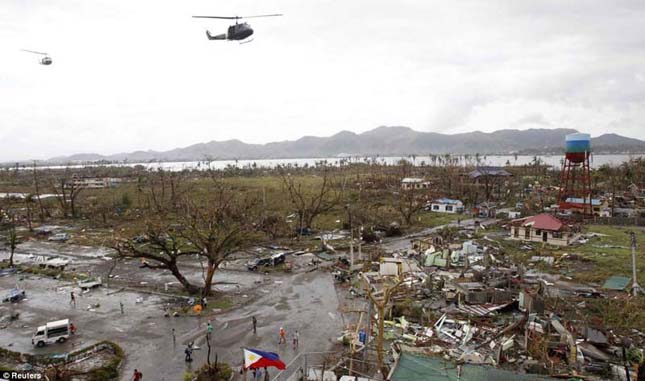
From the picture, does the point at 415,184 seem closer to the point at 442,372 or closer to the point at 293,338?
the point at 293,338

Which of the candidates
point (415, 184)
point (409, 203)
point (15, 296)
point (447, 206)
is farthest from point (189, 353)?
point (415, 184)

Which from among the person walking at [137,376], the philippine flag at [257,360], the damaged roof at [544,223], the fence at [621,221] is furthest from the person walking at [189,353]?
the fence at [621,221]

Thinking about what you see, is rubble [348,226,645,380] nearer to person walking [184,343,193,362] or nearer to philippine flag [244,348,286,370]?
philippine flag [244,348,286,370]

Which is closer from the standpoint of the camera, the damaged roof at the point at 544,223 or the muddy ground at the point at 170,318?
the muddy ground at the point at 170,318

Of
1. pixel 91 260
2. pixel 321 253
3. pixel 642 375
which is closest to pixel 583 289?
pixel 642 375

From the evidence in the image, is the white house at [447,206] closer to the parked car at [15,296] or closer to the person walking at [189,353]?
the person walking at [189,353]

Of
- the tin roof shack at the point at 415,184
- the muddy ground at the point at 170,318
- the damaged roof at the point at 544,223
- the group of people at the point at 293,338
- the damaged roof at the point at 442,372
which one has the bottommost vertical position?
the muddy ground at the point at 170,318
